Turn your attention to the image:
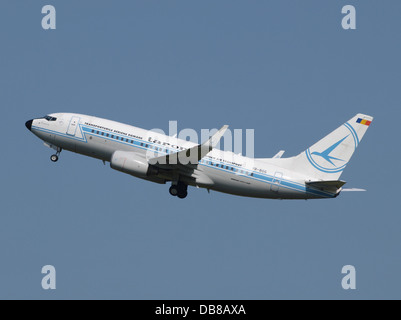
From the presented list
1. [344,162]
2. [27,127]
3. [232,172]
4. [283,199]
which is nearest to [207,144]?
[232,172]

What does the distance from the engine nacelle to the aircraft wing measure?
21.7 inches

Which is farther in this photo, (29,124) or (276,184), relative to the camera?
(29,124)

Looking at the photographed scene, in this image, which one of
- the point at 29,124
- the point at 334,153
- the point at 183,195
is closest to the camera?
the point at 334,153

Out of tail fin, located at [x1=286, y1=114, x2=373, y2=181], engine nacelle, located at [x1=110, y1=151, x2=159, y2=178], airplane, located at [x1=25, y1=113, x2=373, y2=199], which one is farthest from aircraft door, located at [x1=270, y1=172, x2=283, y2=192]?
engine nacelle, located at [x1=110, y1=151, x2=159, y2=178]

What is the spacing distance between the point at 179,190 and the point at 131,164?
4465 millimetres

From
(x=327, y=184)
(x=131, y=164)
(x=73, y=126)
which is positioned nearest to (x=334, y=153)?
(x=327, y=184)

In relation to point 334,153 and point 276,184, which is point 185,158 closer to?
point 276,184

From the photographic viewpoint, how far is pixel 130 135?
173ft

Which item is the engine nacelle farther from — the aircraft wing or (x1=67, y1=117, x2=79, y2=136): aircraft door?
(x1=67, y1=117, x2=79, y2=136): aircraft door

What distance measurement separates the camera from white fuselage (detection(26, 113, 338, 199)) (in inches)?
2023

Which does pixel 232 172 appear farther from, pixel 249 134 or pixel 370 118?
pixel 370 118

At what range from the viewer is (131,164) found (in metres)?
51.0

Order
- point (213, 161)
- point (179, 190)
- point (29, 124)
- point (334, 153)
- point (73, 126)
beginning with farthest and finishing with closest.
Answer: point (29, 124), point (73, 126), point (179, 190), point (334, 153), point (213, 161)

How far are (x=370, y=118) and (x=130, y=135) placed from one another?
60.1 ft
